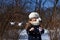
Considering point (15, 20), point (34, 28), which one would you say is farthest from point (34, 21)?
point (15, 20)

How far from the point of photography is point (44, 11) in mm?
8406

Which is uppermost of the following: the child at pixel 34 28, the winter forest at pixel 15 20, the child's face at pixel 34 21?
the child's face at pixel 34 21

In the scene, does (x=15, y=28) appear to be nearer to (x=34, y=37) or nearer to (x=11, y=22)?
(x=11, y=22)

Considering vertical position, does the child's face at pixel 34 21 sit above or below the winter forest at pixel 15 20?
above

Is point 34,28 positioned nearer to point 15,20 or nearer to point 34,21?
point 34,21

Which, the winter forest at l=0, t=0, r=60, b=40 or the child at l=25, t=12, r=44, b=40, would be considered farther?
the winter forest at l=0, t=0, r=60, b=40

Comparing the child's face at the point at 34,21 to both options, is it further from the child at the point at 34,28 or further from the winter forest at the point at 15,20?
the winter forest at the point at 15,20

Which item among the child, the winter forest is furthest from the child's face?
the winter forest

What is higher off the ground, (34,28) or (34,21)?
(34,21)

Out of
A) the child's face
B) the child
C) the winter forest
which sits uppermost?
the child's face

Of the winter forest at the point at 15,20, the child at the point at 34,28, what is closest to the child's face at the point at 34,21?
the child at the point at 34,28

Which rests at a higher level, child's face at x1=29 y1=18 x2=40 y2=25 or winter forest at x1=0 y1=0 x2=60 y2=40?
child's face at x1=29 y1=18 x2=40 y2=25

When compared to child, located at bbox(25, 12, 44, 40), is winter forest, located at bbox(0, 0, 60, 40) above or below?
below

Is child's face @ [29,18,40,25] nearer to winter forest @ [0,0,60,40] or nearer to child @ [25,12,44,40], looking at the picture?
child @ [25,12,44,40]
